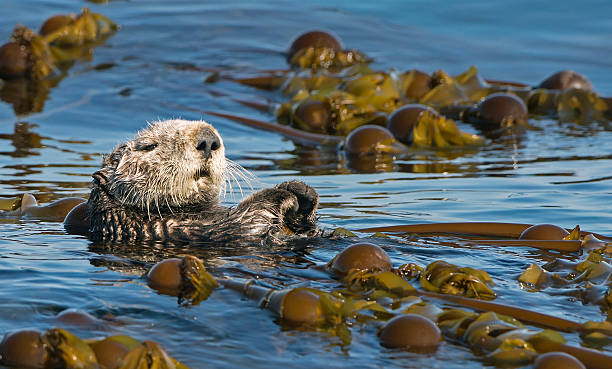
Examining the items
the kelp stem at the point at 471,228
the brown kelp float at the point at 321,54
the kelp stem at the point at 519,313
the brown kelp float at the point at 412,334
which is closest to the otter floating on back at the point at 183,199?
the kelp stem at the point at 471,228

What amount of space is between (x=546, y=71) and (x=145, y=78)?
18.5 feet

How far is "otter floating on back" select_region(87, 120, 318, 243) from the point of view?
17.4ft

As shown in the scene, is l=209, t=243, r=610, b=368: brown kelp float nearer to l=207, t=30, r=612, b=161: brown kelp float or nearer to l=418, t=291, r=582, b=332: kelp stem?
l=418, t=291, r=582, b=332: kelp stem

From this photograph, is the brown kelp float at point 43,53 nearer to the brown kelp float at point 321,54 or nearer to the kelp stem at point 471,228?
the brown kelp float at point 321,54

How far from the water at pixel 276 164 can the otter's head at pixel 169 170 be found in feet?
1.18

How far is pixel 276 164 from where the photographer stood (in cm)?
838

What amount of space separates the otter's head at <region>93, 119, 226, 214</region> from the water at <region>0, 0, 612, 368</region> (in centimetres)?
36

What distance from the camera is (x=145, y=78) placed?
1168 cm

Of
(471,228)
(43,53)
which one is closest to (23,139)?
(43,53)

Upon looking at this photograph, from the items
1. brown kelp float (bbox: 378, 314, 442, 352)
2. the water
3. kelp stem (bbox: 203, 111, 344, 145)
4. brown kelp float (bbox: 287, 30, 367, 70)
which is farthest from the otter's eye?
brown kelp float (bbox: 287, 30, 367, 70)

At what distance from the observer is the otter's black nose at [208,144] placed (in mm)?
5266

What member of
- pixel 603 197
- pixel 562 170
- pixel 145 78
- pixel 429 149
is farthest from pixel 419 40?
pixel 603 197

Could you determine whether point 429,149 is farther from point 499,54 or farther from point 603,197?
point 499,54

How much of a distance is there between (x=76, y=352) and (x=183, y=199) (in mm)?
2213
